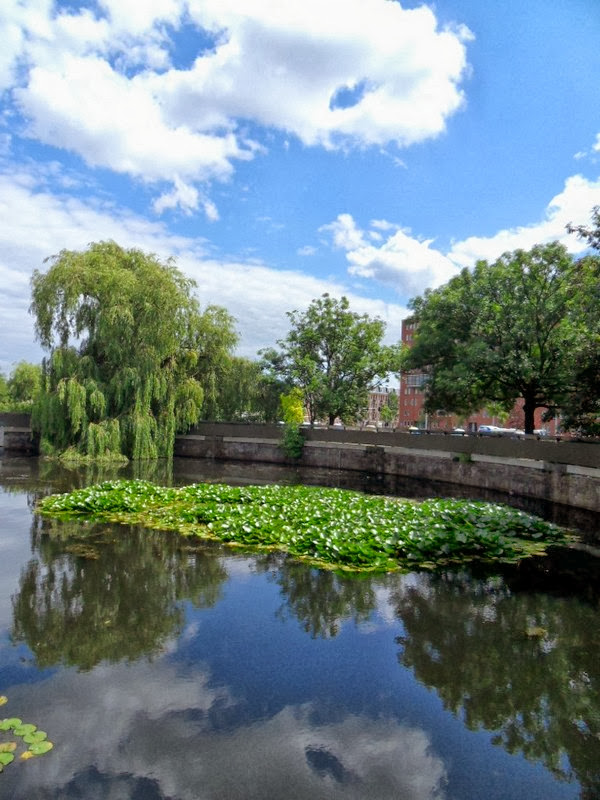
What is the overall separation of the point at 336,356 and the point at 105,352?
15061 millimetres

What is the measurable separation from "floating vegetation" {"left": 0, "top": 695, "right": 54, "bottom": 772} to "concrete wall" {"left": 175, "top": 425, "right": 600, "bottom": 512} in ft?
51.7

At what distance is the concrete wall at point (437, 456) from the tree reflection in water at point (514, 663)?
9871 millimetres

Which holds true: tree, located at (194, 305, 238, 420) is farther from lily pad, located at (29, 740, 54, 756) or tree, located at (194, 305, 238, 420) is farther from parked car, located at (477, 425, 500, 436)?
lily pad, located at (29, 740, 54, 756)

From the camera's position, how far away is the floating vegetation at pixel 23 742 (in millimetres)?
4074

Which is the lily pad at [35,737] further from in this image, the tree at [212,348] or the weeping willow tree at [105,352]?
the tree at [212,348]

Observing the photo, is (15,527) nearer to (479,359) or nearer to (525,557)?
(525,557)

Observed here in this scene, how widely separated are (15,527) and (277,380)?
26.3 meters

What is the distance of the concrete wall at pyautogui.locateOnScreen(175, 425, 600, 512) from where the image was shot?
716 inches

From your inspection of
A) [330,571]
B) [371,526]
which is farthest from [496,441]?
[330,571]

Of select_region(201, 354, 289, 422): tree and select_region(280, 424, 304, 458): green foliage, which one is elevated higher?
select_region(201, 354, 289, 422): tree

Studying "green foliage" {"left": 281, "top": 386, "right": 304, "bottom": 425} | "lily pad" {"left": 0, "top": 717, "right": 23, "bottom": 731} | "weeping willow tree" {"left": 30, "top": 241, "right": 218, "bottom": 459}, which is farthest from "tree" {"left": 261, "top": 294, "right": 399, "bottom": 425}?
"lily pad" {"left": 0, "top": 717, "right": 23, "bottom": 731}

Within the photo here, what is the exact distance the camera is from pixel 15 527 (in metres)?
12.2

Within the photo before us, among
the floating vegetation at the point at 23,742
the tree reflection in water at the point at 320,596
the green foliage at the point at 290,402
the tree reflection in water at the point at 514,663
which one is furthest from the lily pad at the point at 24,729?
the green foliage at the point at 290,402

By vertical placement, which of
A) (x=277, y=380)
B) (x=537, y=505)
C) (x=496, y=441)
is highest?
(x=277, y=380)
